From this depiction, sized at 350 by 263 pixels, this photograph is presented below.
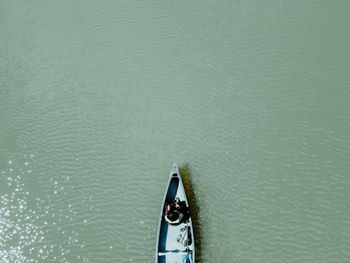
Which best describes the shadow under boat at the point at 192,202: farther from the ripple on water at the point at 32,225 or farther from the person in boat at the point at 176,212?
the ripple on water at the point at 32,225

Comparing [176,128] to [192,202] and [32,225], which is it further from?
[32,225]

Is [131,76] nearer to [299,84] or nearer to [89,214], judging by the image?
[89,214]

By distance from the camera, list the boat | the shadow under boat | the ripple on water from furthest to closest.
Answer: the ripple on water < the shadow under boat < the boat

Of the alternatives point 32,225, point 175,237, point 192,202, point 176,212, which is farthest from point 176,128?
point 32,225

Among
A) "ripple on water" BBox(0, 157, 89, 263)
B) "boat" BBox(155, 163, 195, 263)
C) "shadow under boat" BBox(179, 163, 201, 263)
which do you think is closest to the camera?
"boat" BBox(155, 163, 195, 263)

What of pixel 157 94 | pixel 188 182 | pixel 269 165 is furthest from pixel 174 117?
pixel 269 165

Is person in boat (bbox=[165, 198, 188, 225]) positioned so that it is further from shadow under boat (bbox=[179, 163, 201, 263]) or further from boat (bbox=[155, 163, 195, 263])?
shadow under boat (bbox=[179, 163, 201, 263])

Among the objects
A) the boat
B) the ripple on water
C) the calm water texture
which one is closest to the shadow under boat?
the calm water texture
